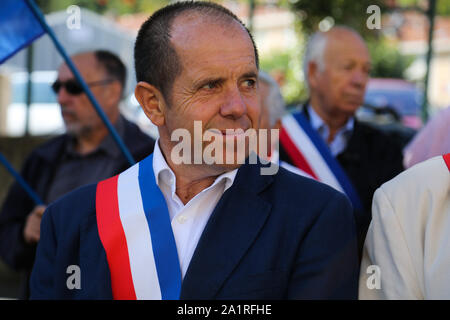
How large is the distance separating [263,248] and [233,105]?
39cm

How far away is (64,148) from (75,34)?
3.66 m

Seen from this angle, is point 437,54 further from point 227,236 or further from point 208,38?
point 227,236

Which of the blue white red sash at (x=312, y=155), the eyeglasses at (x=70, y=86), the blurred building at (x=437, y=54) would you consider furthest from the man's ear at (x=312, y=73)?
the blurred building at (x=437, y=54)

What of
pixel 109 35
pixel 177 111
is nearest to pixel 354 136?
pixel 177 111

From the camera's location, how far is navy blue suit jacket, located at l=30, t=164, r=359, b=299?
1.58m

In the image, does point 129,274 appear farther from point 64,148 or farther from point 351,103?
point 351,103

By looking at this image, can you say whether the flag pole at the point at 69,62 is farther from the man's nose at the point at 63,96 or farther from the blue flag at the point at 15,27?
the man's nose at the point at 63,96

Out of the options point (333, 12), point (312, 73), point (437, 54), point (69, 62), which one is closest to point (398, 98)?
point (333, 12)

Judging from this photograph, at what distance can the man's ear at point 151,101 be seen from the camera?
1.87 m

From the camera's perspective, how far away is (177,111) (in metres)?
1.79

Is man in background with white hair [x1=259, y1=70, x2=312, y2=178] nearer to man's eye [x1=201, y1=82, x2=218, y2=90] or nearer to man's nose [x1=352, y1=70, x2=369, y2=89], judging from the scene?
man's nose [x1=352, y1=70, x2=369, y2=89]

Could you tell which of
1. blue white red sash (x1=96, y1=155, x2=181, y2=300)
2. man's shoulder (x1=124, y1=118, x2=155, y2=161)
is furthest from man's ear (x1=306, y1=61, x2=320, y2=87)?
blue white red sash (x1=96, y1=155, x2=181, y2=300)

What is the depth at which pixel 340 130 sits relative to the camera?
144 inches

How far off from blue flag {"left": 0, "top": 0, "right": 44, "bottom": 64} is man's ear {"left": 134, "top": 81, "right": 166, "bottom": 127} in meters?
1.16
